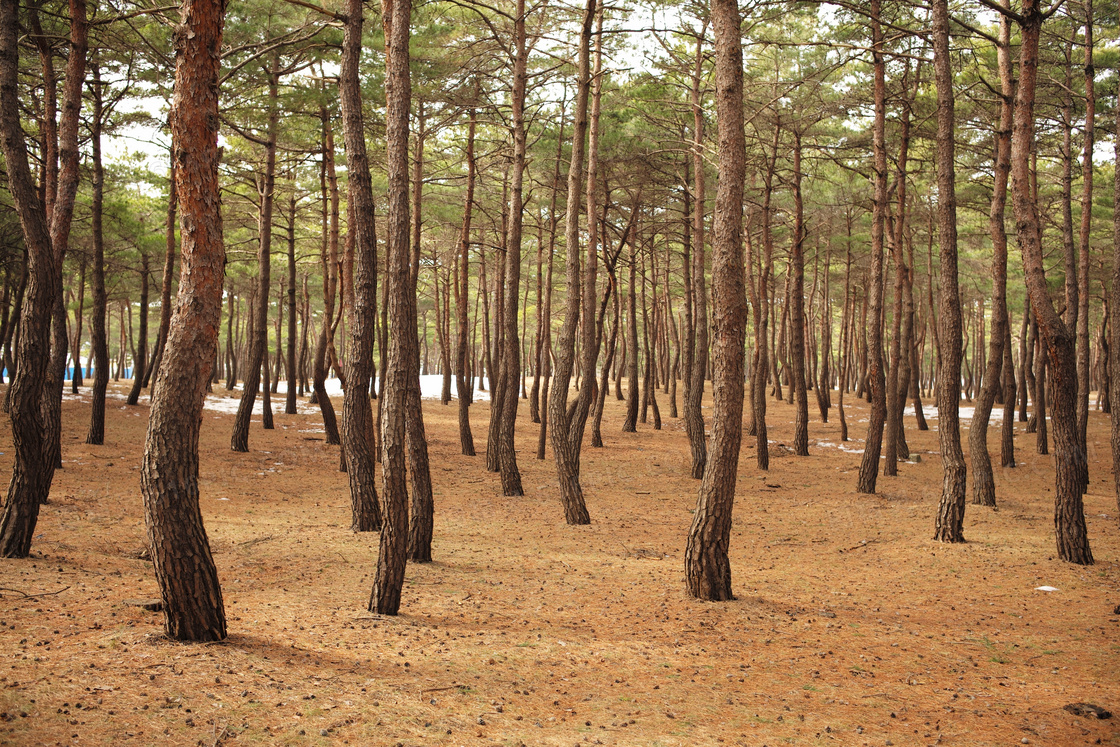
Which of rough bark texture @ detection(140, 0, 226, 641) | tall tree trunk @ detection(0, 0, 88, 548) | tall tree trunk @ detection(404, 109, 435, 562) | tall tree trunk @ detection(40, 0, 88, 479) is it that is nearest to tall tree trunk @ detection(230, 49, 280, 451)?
tall tree trunk @ detection(40, 0, 88, 479)

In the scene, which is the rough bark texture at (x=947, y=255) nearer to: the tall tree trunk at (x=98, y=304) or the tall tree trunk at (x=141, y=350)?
the tall tree trunk at (x=98, y=304)

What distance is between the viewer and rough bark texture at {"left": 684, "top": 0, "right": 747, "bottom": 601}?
6473 millimetres

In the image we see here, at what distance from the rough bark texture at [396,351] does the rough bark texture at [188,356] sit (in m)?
1.47

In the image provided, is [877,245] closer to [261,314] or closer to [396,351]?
[396,351]

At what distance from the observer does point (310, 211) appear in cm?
2261

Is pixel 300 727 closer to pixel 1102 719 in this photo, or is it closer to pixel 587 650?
pixel 587 650

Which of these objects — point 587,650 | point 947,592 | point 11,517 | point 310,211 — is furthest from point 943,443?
point 310,211

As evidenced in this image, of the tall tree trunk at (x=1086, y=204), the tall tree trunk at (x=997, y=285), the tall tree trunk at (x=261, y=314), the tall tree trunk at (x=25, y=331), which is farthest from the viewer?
the tall tree trunk at (x=261, y=314)

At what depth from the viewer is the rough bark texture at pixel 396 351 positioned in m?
5.77

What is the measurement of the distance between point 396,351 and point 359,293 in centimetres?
169

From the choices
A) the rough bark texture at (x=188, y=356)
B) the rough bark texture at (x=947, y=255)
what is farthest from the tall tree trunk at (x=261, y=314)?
the rough bark texture at (x=947, y=255)

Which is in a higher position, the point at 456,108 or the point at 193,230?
the point at 456,108

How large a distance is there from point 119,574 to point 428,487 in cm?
286

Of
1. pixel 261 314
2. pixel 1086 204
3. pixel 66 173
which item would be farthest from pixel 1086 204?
pixel 66 173
